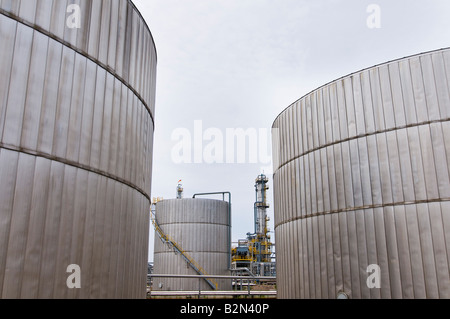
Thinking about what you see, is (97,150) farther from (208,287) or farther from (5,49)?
(208,287)

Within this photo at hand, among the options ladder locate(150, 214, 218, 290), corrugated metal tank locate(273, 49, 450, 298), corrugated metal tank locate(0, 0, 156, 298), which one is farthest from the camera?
ladder locate(150, 214, 218, 290)

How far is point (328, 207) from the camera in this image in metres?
12.2

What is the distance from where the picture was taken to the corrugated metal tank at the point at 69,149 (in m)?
5.95

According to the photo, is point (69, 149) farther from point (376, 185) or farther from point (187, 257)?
point (187, 257)

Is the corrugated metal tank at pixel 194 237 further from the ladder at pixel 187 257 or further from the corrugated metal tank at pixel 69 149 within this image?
the corrugated metal tank at pixel 69 149

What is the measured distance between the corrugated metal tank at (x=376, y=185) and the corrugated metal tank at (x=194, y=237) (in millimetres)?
14136

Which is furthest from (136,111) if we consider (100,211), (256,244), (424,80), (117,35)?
(256,244)

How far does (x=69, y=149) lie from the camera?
22.3 feet

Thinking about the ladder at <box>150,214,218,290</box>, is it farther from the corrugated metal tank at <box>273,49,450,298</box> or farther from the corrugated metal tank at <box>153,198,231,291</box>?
the corrugated metal tank at <box>273,49,450,298</box>

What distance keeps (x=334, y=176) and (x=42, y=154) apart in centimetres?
877

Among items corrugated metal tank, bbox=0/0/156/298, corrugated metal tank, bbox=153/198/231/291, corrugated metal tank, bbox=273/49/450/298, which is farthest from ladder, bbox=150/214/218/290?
corrugated metal tank, bbox=0/0/156/298

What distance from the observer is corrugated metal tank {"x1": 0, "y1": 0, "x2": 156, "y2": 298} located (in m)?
5.95

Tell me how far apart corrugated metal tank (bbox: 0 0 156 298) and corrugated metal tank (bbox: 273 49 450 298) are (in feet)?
20.0

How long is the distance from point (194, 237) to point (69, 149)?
70.0 ft
